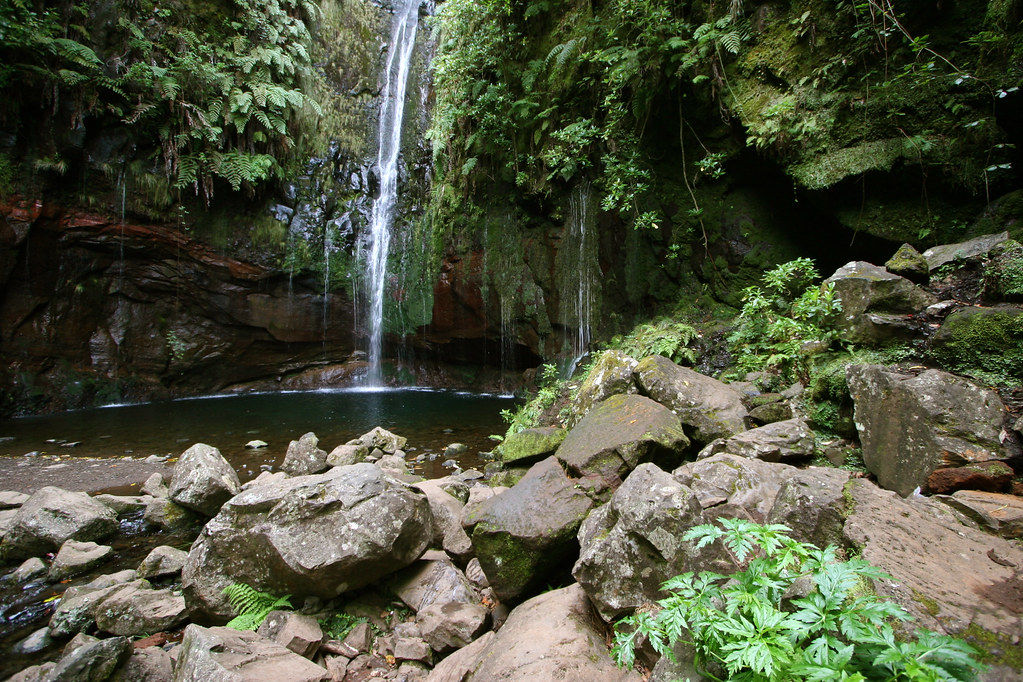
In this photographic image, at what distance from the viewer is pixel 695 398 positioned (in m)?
3.78

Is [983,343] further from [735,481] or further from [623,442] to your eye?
[623,442]

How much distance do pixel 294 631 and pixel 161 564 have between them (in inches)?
73.2

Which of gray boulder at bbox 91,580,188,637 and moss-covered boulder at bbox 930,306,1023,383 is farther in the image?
gray boulder at bbox 91,580,188,637

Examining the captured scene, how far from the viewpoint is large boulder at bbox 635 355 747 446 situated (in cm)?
353

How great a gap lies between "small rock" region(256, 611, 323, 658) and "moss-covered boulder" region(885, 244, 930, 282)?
4878 mm

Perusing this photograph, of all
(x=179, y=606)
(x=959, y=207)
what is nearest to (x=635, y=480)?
(x=179, y=606)

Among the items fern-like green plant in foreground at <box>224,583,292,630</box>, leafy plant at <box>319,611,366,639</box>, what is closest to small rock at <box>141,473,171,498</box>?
fern-like green plant in foreground at <box>224,583,292,630</box>

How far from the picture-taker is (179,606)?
10.5 feet

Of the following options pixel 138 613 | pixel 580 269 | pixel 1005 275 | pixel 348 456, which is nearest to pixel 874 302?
pixel 1005 275

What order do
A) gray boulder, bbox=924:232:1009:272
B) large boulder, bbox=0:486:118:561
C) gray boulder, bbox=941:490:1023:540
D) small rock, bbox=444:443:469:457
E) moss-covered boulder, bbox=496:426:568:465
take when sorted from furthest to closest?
small rock, bbox=444:443:469:457 → moss-covered boulder, bbox=496:426:568:465 → large boulder, bbox=0:486:118:561 → gray boulder, bbox=924:232:1009:272 → gray boulder, bbox=941:490:1023:540

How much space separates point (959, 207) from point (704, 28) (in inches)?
137

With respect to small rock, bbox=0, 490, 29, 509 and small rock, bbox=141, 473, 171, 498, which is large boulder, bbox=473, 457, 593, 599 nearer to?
small rock, bbox=141, 473, 171, 498

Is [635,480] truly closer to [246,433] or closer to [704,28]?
[704,28]

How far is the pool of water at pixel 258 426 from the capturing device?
23.5 ft
